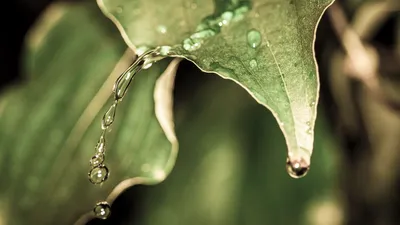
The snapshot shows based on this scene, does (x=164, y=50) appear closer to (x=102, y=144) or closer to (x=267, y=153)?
(x=102, y=144)

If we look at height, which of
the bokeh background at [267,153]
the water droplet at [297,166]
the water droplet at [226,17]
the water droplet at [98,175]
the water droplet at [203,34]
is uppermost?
the water droplet at [226,17]

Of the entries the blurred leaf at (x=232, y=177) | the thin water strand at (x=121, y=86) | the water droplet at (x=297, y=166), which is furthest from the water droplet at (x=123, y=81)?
the blurred leaf at (x=232, y=177)

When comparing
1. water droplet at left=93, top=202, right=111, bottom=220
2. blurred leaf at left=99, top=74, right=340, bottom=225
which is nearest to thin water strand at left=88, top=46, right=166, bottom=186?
water droplet at left=93, top=202, right=111, bottom=220

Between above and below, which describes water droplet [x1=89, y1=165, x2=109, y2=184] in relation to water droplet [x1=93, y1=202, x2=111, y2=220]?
above

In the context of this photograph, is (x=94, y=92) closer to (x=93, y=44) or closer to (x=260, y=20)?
(x=93, y=44)

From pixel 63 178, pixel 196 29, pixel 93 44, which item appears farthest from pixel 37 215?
pixel 196 29

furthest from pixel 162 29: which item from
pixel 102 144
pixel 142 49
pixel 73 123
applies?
pixel 73 123

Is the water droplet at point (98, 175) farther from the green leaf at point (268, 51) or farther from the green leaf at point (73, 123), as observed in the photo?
the green leaf at point (268, 51)

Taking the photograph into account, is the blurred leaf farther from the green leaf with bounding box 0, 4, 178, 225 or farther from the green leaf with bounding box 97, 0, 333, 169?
the green leaf with bounding box 97, 0, 333, 169
